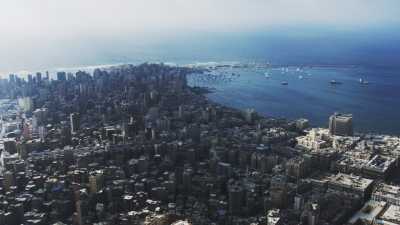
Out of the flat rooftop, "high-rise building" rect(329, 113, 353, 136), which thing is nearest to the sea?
"high-rise building" rect(329, 113, 353, 136)

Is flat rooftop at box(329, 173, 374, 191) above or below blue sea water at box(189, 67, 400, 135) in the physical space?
below

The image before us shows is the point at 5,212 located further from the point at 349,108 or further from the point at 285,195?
the point at 349,108

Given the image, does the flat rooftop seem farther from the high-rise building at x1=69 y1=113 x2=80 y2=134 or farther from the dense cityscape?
the high-rise building at x1=69 y1=113 x2=80 y2=134

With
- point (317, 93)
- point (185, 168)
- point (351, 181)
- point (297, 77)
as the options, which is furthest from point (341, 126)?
point (297, 77)

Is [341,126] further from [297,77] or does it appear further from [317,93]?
[297,77]

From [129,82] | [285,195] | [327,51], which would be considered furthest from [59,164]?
[327,51]

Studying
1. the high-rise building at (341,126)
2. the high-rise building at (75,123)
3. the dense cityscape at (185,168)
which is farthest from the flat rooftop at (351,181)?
the high-rise building at (75,123)
